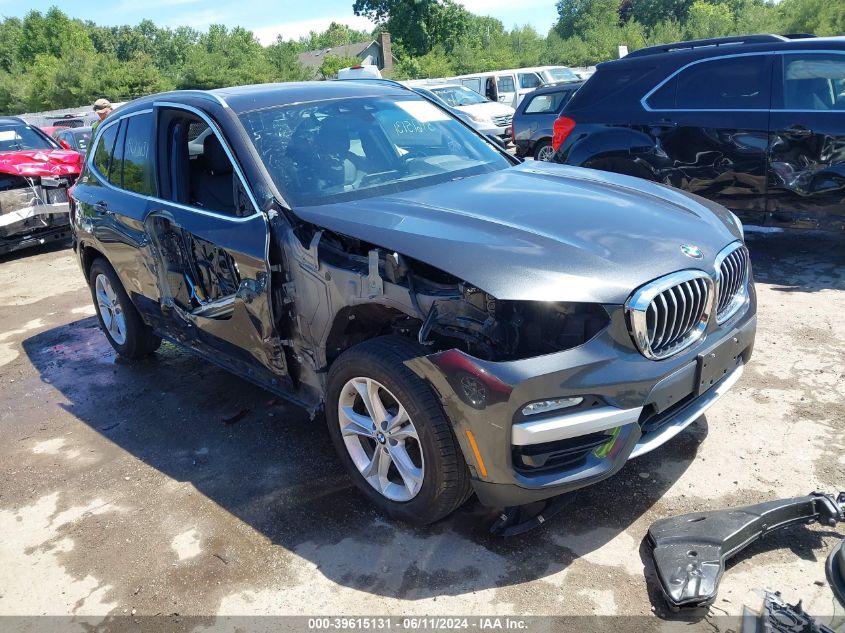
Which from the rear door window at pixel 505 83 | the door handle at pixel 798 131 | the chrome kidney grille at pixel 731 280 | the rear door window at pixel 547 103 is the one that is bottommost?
the chrome kidney grille at pixel 731 280

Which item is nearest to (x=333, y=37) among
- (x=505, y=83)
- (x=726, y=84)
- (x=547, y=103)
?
(x=505, y=83)

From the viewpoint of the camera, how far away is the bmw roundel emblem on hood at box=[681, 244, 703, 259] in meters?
2.99

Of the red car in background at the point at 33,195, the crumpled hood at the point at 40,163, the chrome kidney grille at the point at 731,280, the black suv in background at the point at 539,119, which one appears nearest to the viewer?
the chrome kidney grille at the point at 731,280

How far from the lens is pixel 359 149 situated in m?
3.93

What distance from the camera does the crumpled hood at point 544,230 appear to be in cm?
271

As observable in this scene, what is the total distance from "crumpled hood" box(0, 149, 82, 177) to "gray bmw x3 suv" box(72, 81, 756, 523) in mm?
5696

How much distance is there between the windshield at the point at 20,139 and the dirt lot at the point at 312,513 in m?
6.62

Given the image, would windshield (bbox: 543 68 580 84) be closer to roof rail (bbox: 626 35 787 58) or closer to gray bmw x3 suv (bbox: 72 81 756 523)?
roof rail (bbox: 626 35 787 58)

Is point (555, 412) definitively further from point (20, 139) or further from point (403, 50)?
point (403, 50)

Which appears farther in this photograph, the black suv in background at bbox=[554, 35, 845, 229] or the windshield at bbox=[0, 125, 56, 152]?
the windshield at bbox=[0, 125, 56, 152]

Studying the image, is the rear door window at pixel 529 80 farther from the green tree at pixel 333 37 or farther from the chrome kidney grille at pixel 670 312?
the green tree at pixel 333 37

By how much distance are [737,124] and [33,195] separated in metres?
8.45

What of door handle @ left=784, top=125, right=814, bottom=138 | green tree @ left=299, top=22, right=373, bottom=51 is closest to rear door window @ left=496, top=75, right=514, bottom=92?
door handle @ left=784, top=125, right=814, bottom=138

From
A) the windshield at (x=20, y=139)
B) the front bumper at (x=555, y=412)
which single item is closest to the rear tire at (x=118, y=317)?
the front bumper at (x=555, y=412)
